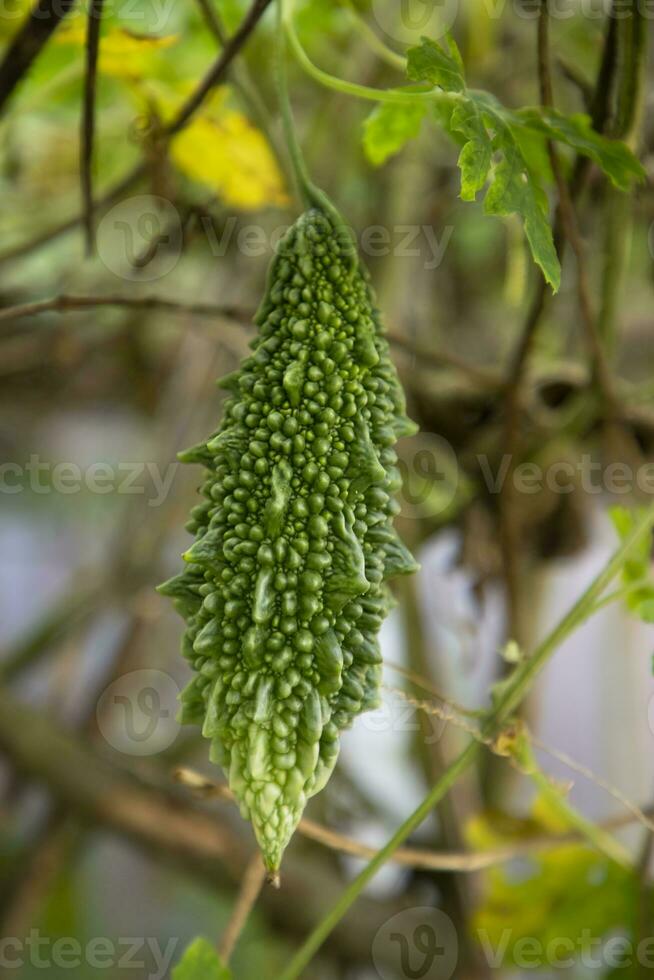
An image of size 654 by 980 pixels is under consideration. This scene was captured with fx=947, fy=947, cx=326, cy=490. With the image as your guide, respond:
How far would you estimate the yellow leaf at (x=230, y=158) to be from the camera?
101 centimetres

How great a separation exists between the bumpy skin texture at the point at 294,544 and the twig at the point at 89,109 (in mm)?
264

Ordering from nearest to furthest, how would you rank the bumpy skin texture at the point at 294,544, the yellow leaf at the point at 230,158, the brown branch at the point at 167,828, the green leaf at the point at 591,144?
1. the bumpy skin texture at the point at 294,544
2. the green leaf at the point at 591,144
3. the yellow leaf at the point at 230,158
4. the brown branch at the point at 167,828

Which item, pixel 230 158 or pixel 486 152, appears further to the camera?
pixel 230 158

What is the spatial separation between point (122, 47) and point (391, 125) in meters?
0.35

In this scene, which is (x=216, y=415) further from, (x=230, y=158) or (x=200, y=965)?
(x=200, y=965)

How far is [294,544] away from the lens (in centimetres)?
52

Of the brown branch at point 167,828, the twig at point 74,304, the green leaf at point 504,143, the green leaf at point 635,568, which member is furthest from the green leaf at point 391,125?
the brown branch at point 167,828

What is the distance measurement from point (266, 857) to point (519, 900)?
69cm

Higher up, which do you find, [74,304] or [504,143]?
[504,143]

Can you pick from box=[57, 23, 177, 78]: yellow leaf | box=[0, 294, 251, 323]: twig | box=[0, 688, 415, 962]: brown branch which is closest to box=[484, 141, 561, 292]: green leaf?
box=[0, 294, 251, 323]: twig

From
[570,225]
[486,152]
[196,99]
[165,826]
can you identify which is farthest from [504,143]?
[165,826]

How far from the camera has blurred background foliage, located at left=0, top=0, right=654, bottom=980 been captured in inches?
41.1

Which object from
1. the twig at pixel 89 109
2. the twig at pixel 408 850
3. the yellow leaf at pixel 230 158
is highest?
the yellow leaf at pixel 230 158

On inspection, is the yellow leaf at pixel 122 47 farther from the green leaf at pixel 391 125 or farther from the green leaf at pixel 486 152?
the green leaf at pixel 486 152
